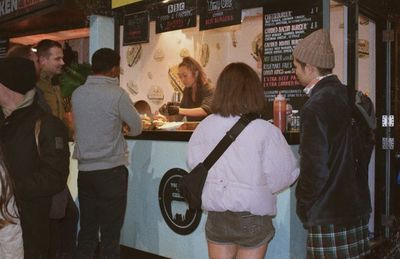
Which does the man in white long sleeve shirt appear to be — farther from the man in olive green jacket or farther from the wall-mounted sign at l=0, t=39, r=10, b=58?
the wall-mounted sign at l=0, t=39, r=10, b=58

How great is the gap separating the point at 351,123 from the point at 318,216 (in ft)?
1.73

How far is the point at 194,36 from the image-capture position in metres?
7.40

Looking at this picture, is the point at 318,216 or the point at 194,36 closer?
the point at 318,216

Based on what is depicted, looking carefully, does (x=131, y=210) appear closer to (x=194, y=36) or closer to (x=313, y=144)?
(x=313, y=144)

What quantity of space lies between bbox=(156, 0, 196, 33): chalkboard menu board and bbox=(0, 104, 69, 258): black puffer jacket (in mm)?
2678

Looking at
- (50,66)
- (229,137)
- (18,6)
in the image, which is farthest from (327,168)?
(18,6)

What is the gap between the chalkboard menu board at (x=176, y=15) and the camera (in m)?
A: 4.78

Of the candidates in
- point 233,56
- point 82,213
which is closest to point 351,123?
point 82,213

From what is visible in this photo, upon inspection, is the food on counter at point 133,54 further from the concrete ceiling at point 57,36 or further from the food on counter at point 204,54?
the food on counter at point 204,54

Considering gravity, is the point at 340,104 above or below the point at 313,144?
above

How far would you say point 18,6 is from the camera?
19.5 ft

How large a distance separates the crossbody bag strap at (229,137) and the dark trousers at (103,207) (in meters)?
1.23

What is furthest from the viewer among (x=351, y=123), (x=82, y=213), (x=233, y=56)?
(x=233, y=56)

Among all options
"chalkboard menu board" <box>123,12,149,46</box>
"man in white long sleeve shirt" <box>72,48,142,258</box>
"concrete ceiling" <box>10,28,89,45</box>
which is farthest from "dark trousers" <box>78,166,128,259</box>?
"concrete ceiling" <box>10,28,89,45</box>
